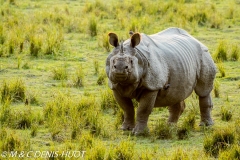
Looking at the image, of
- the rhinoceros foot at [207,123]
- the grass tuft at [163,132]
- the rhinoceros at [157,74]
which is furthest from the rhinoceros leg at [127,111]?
the rhinoceros foot at [207,123]

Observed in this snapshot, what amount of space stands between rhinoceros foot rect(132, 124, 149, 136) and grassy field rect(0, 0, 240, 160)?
0.07m

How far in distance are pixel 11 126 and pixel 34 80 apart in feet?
8.91

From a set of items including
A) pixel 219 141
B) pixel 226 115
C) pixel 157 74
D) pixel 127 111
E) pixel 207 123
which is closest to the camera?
pixel 219 141

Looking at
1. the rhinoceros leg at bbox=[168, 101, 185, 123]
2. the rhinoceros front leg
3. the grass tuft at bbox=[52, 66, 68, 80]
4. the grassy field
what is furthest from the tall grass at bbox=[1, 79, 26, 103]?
the rhinoceros front leg

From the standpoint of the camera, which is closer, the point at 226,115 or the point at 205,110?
the point at 205,110

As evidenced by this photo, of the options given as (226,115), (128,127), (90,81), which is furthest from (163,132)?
(90,81)

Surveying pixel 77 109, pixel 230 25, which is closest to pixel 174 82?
pixel 77 109

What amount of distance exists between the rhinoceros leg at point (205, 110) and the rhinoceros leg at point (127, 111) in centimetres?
104

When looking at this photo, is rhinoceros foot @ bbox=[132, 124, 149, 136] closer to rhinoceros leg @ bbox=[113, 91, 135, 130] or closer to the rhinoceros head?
rhinoceros leg @ bbox=[113, 91, 135, 130]

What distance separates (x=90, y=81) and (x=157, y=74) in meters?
3.20

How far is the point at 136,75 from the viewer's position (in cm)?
728

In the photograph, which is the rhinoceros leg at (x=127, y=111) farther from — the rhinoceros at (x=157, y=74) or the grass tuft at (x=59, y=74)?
the grass tuft at (x=59, y=74)

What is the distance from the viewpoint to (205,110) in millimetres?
8586

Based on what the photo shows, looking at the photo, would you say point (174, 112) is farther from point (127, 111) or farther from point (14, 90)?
point (14, 90)
